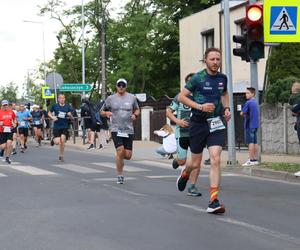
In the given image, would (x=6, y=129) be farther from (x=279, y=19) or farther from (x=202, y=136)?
(x=202, y=136)

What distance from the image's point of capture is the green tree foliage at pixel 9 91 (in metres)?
92.3

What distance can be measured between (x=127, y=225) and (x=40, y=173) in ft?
22.2

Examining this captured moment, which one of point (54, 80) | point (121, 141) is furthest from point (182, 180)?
point (54, 80)

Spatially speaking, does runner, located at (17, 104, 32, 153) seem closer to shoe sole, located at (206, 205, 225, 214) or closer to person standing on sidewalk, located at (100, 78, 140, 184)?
person standing on sidewalk, located at (100, 78, 140, 184)

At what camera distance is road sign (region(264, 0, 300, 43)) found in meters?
13.8

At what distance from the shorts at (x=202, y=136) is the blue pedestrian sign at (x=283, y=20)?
641 cm

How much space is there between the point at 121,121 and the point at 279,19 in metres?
4.83

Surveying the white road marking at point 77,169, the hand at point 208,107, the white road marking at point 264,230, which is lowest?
the white road marking at point 264,230

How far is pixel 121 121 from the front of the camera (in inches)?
448

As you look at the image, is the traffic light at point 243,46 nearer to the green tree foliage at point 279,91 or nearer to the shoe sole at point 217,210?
the green tree foliage at point 279,91

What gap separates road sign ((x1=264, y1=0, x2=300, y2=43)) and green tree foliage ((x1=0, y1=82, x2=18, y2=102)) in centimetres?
8021

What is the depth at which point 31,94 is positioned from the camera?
8388 centimetres

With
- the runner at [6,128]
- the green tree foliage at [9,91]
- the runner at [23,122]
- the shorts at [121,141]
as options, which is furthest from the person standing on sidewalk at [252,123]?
the green tree foliage at [9,91]

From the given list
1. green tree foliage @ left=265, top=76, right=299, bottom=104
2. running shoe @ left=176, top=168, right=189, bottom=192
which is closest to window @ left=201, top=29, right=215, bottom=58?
green tree foliage @ left=265, top=76, right=299, bottom=104
